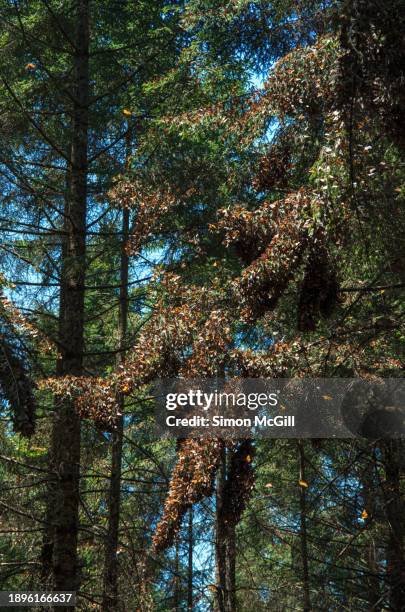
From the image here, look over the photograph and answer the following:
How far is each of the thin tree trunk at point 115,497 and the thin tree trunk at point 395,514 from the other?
3.24 metres

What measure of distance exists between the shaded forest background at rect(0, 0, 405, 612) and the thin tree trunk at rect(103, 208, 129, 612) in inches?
1.9

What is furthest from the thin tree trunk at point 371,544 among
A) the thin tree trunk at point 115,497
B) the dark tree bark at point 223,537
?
the thin tree trunk at point 115,497

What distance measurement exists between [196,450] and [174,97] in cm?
591

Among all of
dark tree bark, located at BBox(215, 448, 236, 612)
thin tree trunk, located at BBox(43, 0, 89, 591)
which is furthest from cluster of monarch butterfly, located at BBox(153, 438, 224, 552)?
thin tree trunk, located at BBox(43, 0, 89, 591)

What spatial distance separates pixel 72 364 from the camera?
9281 mm

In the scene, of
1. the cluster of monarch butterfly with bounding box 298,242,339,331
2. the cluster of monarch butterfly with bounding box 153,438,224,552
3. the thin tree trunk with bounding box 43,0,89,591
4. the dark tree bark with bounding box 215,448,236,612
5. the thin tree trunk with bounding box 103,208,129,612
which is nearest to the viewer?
the cluster of monarch butterfly with bounding box 298,242,339,331

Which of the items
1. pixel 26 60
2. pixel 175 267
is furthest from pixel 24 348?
pixel 26 60

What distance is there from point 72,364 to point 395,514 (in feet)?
14.3

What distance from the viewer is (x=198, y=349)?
7.82 meters

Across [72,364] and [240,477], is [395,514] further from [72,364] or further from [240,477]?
[72,364]

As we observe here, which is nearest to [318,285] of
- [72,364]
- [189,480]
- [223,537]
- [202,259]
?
[189,480]

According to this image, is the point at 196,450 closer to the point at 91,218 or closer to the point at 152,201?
the point at 152,201

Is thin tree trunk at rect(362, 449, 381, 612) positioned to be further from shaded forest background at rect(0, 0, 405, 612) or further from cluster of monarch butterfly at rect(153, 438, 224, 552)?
cluster of monarch butterfly at rect(153, 438, 224, 552)

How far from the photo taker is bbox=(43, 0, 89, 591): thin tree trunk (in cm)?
870
